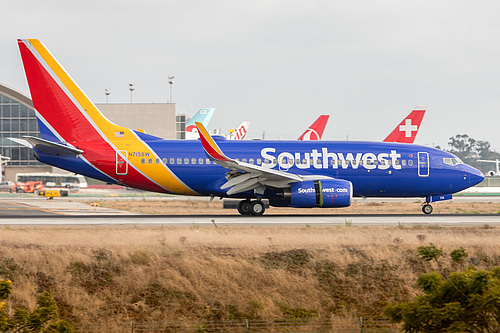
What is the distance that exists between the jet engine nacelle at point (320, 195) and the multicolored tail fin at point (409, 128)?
29.0 m

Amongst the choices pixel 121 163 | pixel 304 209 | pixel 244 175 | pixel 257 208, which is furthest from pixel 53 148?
pixel 304 209

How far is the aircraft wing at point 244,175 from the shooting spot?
28.5 meters

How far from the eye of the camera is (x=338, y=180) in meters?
29.9

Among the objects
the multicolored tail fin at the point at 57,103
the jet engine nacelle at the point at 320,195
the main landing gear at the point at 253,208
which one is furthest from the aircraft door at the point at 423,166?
the multicolored tail fin at the point at 57,103

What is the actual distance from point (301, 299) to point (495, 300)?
8.21m

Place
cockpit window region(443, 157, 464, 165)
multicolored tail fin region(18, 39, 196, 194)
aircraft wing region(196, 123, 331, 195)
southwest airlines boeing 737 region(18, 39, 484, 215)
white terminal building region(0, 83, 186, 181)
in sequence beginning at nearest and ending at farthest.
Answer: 1. aircraft wing region(196, 123, 331, 195)
2. southwest airlines boeing 737 region(18, 39, 484, 215)
3. multicolored tail fin region(18, 39, 196, 194)
4. cockpit window region(443, 157, 464, 165)
5. white terminal building region(0, 83, 186, 181)

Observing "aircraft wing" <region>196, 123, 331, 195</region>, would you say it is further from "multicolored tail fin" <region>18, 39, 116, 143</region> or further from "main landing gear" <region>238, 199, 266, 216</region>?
"multicolored tail fin" <region>18, 39, 116, 143</region>

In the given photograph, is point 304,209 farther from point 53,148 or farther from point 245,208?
point 53,148

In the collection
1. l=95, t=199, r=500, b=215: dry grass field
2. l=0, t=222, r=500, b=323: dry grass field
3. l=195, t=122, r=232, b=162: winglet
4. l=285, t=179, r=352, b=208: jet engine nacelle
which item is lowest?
l=0, t=222, r=500, b=323: dry grass field

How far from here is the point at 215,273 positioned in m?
19.6

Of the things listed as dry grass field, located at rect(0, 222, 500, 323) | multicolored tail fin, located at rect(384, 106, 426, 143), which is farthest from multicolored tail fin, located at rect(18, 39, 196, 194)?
multicolored tail fin, located at rect(384, 106, 426, 143)

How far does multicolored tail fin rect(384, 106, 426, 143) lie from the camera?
191 feet

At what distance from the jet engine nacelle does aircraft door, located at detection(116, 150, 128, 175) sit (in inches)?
338

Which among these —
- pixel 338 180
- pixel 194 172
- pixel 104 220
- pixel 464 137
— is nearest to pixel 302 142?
pixel 338 180
